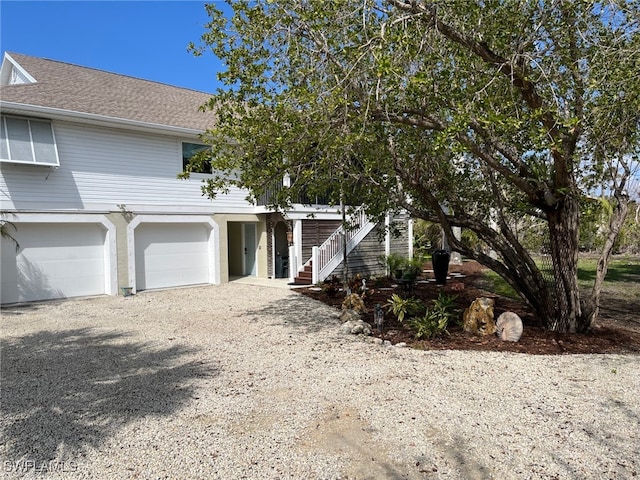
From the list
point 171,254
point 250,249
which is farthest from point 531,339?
point 250,249

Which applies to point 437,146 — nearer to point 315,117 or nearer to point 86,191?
point 315,117

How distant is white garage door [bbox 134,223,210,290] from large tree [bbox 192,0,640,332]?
25.3 feet

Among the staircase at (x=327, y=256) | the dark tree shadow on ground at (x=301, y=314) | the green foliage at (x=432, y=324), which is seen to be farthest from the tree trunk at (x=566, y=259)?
the staircase at (x=327, y=256)

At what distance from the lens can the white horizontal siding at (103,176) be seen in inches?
438

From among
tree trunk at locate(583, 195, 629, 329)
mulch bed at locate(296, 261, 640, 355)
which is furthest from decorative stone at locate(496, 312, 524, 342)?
tree trunk at locate(583, 195, 629, 329)

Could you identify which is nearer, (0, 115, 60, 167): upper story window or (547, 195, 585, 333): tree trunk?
(547, 195, 585, 333): tree trunk

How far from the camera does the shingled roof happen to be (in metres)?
11.7

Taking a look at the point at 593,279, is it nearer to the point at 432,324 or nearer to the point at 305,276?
the point at 305,276

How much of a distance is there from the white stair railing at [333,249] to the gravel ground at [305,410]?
6.61 metres

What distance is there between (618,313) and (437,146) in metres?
7.21

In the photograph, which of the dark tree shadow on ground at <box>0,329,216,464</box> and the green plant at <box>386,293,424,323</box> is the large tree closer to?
the green plant at <box>386,293,424,323</box>

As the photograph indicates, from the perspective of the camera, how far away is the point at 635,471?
128 inches

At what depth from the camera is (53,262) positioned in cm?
1185

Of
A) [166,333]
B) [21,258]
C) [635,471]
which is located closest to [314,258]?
[166,333]
